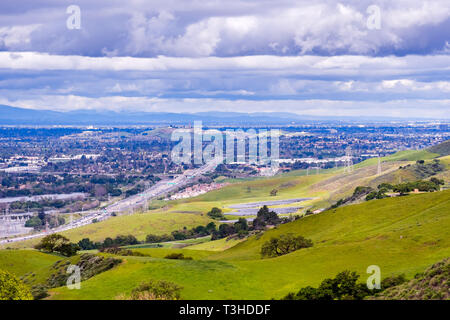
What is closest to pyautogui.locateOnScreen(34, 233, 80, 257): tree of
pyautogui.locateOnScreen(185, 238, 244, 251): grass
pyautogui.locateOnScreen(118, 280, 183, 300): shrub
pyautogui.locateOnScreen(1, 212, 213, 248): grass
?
pyautogui.locateOnScreen(185, 238, 244, 251): grass

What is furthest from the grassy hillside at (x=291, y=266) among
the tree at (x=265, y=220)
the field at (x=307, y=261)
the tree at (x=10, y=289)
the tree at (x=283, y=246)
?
the tree at (x=265, y=220)

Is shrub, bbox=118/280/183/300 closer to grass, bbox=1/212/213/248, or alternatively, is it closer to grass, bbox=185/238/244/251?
grass, bbox=185/238/244/251

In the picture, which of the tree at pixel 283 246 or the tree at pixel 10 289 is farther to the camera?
the tree at pixel 283 246

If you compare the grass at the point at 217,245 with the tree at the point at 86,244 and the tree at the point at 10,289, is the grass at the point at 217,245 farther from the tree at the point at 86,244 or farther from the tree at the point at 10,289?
the tree at the point at 10,289

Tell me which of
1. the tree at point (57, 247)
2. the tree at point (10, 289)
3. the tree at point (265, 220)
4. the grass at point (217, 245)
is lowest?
the grass at point (217, 245)

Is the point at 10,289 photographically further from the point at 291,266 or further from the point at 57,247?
the point at 57,247

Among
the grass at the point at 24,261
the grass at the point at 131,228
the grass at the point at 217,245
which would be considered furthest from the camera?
the grass at the point at 131,228

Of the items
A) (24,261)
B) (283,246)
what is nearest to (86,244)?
(24,261)

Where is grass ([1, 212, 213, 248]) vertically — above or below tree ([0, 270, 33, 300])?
below

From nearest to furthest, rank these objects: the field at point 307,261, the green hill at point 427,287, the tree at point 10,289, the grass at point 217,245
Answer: the green hill at point 427,287 → the tree at point 10,289 → the field at point 307,261 → the grass at point 217,245
